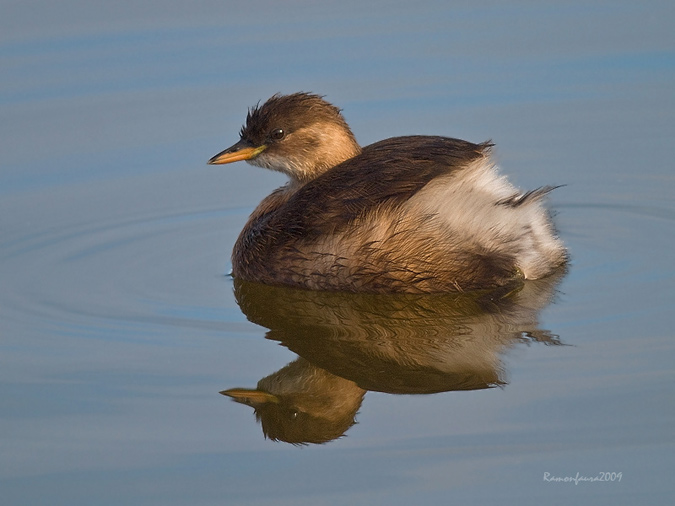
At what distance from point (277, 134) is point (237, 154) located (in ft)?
0.88

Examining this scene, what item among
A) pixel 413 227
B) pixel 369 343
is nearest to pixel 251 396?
pixel 369 343

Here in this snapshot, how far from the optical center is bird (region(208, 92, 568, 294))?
6613 mm

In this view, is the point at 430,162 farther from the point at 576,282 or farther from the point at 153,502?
the point at 153,502

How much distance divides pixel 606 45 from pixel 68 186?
14.2 ft

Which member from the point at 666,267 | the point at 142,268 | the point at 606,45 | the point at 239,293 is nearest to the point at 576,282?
the point at 666,267

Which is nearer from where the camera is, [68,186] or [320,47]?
[68,186]

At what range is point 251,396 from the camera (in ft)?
18.8

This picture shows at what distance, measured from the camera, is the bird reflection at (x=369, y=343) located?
5.62 metres

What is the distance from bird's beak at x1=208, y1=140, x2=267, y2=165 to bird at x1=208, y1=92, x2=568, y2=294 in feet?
1.91

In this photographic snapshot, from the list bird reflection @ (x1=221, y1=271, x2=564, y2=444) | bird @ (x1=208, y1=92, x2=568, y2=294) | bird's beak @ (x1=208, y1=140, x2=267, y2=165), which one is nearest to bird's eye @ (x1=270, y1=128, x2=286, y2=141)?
bird's beak @ (x1=208, y1=140, x2=267, y2=165)

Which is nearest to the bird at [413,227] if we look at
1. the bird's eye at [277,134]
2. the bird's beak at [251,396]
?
the bird's eye at [277,134]

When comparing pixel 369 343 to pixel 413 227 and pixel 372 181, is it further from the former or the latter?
pixel 372 181

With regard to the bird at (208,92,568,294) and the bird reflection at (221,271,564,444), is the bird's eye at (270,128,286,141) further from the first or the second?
the bird reflection at (221,271,564,444)

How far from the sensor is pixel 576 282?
6.77 m
